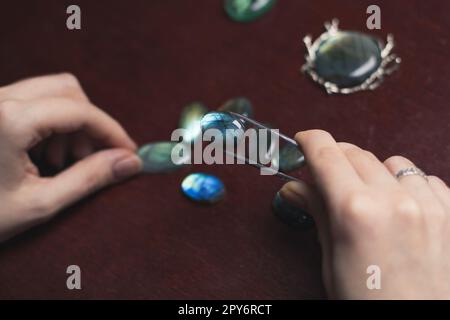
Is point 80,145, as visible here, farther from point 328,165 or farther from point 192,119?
point 328,165

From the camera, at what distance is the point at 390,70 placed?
1.92 ft

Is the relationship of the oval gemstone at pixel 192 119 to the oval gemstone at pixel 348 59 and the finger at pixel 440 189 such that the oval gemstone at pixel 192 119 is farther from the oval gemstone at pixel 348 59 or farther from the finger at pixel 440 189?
the finger at pixel 440 189

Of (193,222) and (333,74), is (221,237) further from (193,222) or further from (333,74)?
(333,74)

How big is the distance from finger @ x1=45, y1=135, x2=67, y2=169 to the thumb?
32 millimetres

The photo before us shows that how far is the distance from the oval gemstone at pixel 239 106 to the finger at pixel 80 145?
161 mm

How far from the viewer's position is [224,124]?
0.48m

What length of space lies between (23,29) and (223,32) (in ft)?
0.94

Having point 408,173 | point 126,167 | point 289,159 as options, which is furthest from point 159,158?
point 408,173

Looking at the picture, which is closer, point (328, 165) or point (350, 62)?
point (328, 165)

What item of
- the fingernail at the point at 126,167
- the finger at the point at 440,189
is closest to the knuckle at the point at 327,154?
the finger at the point at 440,189

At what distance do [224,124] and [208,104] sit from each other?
0.14 meters

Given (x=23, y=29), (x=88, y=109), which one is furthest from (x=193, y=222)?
(x=23, y=29)

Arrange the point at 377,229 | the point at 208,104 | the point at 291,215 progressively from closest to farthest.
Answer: the point at 377,229 < the point at 291,215 < the point at 208,104

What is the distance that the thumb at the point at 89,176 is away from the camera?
1.77ft
